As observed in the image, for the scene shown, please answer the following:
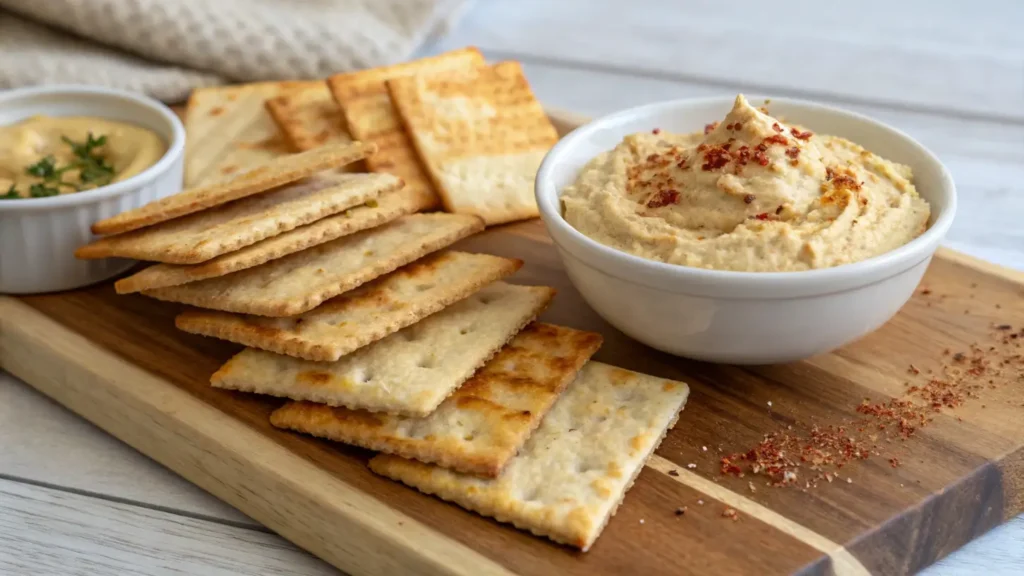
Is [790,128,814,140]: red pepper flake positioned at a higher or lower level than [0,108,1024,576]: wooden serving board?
higher

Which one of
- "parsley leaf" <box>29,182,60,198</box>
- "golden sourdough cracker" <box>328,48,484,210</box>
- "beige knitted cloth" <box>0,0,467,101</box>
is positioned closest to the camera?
"parsley leaf" <box>29,182,60,198</box>

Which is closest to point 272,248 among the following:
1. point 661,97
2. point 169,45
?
point 169,45

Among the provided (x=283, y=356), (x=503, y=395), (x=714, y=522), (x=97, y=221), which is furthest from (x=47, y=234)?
(x=714, y=522)

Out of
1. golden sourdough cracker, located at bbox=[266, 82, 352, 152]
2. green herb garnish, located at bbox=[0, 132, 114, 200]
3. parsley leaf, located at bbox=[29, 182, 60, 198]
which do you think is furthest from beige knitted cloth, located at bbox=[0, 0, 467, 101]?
parsley leaf, located at bbox=[29, 182, 60, 198]

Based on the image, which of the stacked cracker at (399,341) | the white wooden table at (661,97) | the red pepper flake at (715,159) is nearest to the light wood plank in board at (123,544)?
the white wooden table at (661,97)

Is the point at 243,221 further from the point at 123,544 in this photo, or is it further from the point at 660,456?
the point at 660,456

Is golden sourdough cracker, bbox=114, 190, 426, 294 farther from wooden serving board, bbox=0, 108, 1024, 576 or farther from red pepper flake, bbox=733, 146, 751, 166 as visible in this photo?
red pepper flake, bbox=733, 146, 751, 166
